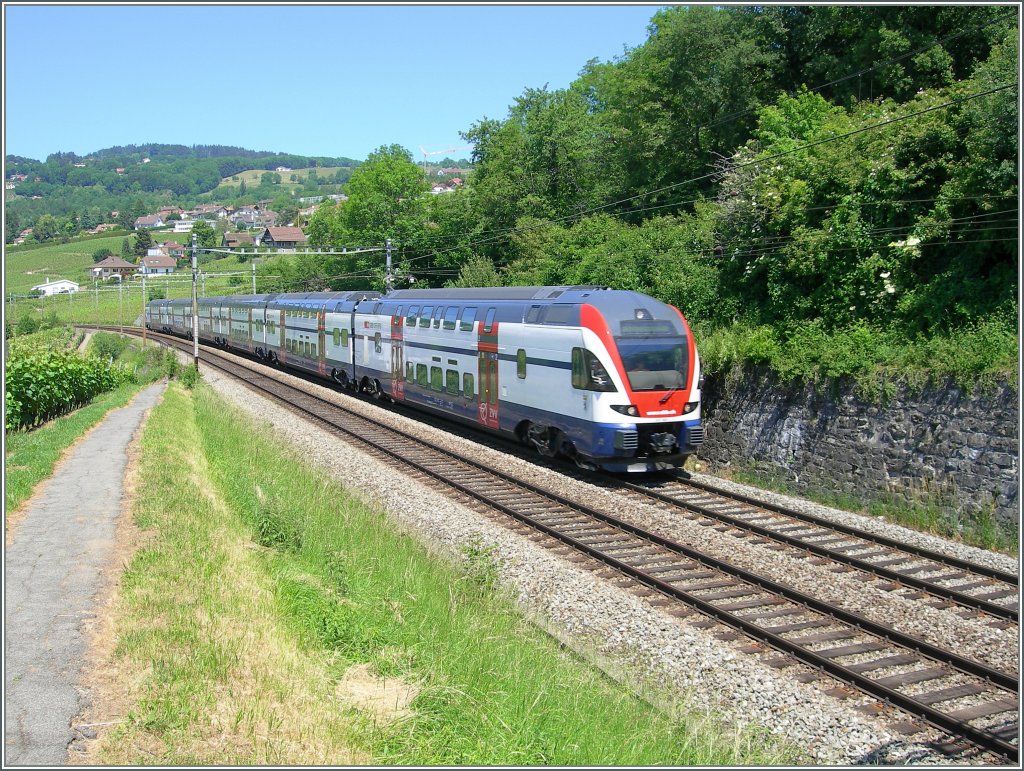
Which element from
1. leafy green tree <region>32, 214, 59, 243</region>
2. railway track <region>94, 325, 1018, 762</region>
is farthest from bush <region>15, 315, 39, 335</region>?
leafy green tree <region>32, 214, 59, 243</region>

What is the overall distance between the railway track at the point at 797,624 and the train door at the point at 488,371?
Answer: 4045 mm

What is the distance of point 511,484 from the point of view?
16984mm

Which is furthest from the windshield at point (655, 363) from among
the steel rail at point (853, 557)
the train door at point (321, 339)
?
the train door at point (321, 339)

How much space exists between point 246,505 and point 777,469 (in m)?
10.5

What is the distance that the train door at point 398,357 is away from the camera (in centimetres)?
2642

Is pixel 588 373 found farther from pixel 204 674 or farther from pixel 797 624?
pixel 204 674

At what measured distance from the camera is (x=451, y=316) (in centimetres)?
2280

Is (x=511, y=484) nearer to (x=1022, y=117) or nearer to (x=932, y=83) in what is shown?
(x=1022, y=117)

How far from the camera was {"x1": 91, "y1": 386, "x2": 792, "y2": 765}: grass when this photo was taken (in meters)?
6.00

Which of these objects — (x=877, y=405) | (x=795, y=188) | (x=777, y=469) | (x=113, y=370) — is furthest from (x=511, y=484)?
(x=113, y=370)

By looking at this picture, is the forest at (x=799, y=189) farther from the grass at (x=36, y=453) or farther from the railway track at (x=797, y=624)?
the grass at (x=36, y=453)

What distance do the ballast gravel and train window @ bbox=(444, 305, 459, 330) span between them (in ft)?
22.7

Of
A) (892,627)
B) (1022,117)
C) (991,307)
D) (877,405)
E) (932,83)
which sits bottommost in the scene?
(892,627)

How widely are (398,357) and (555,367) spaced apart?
10194mm
